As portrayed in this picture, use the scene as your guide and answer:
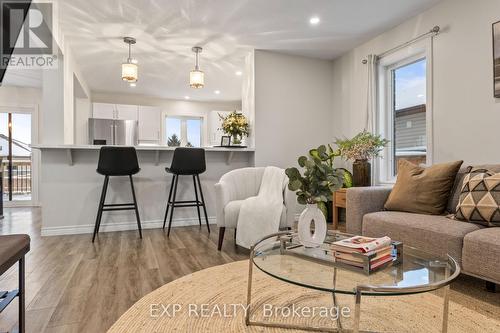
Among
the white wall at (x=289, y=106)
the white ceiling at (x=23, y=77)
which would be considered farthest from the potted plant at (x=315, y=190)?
the white ceiling at (x=23, y=77)

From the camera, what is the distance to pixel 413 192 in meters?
2.60

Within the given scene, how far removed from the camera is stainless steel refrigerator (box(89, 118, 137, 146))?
6.44 m

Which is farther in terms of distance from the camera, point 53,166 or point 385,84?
point 385,84

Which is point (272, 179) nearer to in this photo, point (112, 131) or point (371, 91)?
point (371, 91)

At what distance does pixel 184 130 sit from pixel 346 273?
6.84 metres

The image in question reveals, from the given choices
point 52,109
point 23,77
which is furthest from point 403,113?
point 23,77

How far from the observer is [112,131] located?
21.5ft

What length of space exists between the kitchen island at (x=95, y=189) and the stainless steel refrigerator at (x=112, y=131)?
2.56 meters

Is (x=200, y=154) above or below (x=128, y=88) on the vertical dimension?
below

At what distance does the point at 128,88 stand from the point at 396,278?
6.51 m

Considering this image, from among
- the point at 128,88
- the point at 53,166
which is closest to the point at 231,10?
the point at 53,166

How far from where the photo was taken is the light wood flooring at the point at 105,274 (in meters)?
1.75

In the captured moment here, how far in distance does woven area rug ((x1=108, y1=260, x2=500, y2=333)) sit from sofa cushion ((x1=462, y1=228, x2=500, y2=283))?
23 centimetres

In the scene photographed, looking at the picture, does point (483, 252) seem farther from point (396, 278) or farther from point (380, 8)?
point (380, 8)
